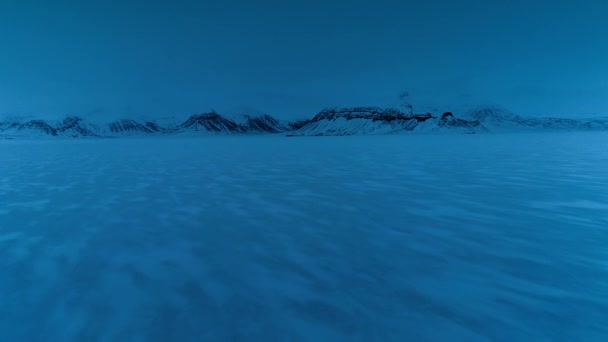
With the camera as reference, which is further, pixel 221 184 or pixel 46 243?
pixel 221 184

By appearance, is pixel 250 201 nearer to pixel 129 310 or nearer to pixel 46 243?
pixel 46 243

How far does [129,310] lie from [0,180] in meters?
14.0

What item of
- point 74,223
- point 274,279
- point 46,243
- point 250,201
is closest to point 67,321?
point 274,279

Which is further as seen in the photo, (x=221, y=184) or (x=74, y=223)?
(x=221, y=184)

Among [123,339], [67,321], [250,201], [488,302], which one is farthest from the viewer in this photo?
[250,201]

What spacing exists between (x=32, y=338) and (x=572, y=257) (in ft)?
22.1

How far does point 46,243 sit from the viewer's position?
5.79m

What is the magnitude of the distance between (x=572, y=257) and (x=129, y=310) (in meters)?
5.97

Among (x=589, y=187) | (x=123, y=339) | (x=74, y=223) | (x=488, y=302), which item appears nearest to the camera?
(x=123, y=339)

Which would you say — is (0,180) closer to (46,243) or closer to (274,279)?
(46,243)

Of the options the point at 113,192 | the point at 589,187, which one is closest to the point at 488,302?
the point at 589,187

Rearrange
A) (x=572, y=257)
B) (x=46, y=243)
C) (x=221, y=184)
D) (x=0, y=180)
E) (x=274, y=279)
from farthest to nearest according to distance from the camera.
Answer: (x=0, y=180) → (x=221, y=184) → (x=46, y=243) → (x=572, y=257) → (x=274, y=279)

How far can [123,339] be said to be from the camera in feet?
10.3

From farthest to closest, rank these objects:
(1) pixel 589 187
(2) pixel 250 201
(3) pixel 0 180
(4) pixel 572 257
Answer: (3) pixel 0 180
(1) pixel 589 187
(2) pixel 250 201
(4) pixel 572 257
